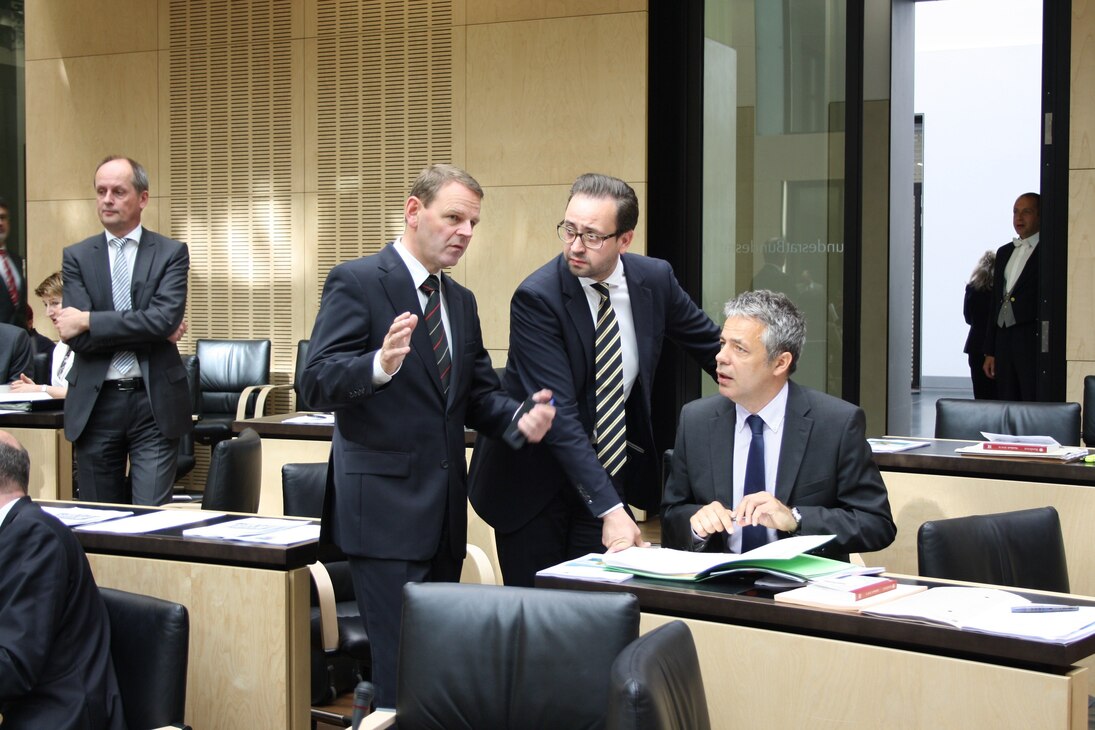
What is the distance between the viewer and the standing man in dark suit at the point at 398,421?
3.12m

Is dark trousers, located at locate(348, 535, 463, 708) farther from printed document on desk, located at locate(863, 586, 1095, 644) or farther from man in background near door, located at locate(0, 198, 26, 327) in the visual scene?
man in background near door, located at locate(0, 198, 26, 327)

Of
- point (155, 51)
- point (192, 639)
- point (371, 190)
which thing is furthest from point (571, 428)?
point (155, 51)

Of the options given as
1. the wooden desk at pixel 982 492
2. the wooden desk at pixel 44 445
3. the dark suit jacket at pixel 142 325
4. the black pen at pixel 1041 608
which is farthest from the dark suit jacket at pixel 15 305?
the black pen at pixel 1041 608

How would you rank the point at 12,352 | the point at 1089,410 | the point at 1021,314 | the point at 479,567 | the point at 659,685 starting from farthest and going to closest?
the point at 1021,314
the point at 12,352
the point at 1089,410
the point at 479,567
the point at 659,685

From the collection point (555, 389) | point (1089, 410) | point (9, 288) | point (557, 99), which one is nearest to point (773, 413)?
point (555, 389)

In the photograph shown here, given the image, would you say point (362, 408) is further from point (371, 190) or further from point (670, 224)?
point (371, 190)

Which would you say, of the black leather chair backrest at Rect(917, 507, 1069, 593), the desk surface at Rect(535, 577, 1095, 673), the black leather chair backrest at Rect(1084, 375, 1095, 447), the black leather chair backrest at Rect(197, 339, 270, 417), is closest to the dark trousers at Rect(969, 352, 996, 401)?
the black leather chair backrest at Rect(1084, 375, 1095, 447)

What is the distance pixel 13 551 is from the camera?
8.76 ft

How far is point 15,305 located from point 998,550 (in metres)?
7.83

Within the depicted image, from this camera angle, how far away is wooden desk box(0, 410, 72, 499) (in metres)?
5.82

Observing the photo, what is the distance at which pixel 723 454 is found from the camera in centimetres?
329

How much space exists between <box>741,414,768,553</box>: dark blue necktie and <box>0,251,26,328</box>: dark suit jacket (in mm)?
6829

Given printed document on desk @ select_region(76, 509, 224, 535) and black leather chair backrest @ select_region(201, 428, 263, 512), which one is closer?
printed document on desk @ select_region(76, 509, 224, 535)

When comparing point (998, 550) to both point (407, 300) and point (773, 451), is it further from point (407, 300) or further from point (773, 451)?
point (407, 300)
